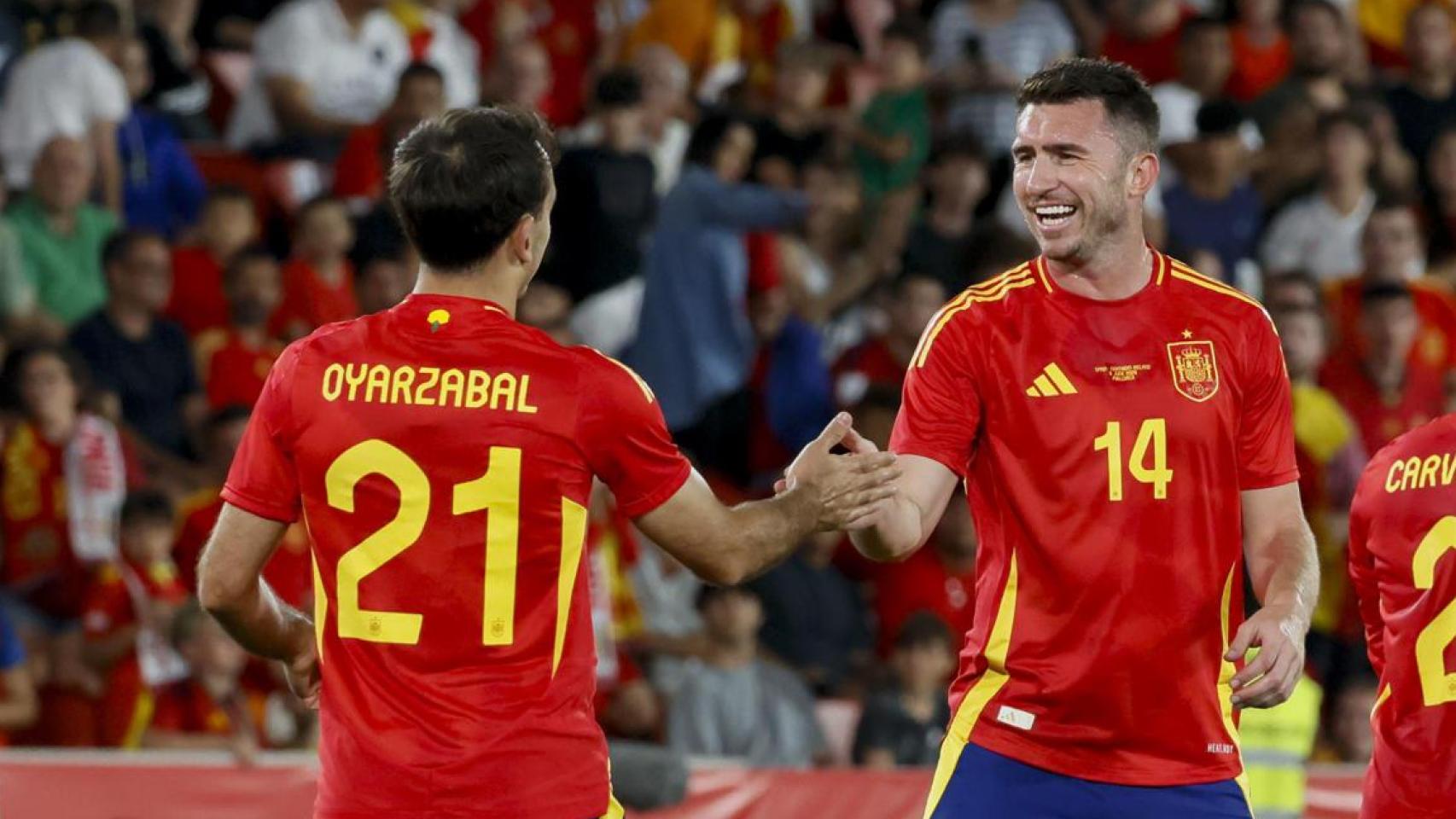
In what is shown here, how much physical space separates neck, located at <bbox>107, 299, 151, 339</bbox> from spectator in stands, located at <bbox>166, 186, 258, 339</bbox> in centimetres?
48

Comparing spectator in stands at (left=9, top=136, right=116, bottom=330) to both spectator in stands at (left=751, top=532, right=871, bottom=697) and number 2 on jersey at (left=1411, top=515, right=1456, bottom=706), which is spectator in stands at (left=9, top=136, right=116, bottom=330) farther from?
number 2 on jersey at (left=1411, top=515, right=1456, bottom=706)

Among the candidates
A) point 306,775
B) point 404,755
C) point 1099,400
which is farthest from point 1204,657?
point 306,775

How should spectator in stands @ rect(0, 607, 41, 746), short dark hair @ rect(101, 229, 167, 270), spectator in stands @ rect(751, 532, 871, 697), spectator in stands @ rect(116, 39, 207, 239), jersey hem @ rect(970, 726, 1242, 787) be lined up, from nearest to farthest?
jersey hem @ rect(970, 726, 1242, 787) < spectator in stands @ rect(0, 607, 41, 746) < spectator in stands @ rect(751, 532, 871, 697) < short dark hair @ rect(101, 229, 167, 270) < spectator in stands @ rect(116, 39, 207, 239)

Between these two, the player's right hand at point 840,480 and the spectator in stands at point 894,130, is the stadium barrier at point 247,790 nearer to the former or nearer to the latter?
the player's right hand at point 840,480

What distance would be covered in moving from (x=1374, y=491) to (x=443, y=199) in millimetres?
2538

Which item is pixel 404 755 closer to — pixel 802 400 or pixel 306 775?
pixel 306 775

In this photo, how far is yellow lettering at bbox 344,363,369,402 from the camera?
464cm

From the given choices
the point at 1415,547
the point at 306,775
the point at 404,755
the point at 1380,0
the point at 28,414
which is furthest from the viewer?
the point at 1380,0

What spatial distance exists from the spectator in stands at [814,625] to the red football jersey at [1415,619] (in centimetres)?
467

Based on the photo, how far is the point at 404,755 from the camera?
4570 millimetres

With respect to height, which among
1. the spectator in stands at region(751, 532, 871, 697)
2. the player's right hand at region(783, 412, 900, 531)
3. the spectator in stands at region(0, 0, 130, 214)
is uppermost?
the spectator in stands at region(0, 0, 130, 214)

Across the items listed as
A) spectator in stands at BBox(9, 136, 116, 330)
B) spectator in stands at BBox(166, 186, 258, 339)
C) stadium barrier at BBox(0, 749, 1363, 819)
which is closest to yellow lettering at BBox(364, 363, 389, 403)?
stadium barrier at BBox(0, 749, 1363, 819)

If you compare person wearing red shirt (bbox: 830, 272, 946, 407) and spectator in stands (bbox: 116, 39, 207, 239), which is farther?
spectator in stands (bbox: 116, 39, 207, 239)

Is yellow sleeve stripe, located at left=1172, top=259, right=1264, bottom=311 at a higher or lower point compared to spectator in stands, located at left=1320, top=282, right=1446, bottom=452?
higher
